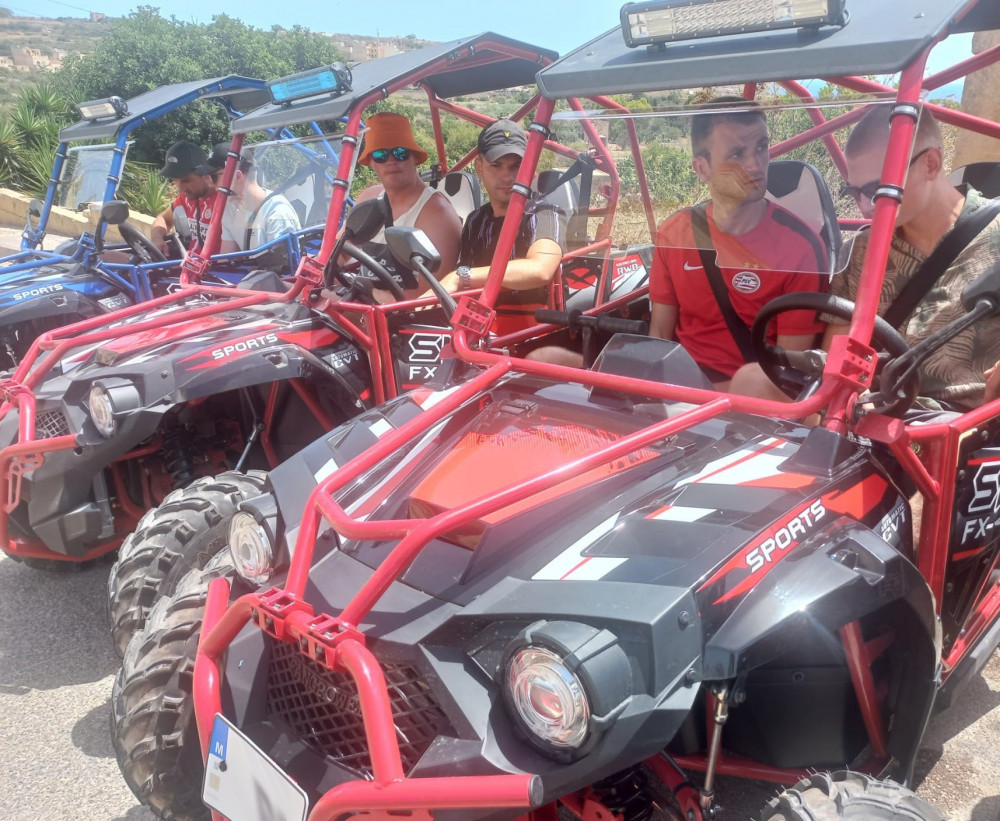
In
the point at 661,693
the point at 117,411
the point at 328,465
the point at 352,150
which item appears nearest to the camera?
the point at 661,693

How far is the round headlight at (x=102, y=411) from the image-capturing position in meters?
3.32

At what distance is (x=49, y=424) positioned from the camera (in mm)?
3615

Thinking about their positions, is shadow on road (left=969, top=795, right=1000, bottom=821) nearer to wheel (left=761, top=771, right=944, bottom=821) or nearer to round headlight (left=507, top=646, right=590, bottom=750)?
wheel (left=761, top=771, right=944, bottom=821)

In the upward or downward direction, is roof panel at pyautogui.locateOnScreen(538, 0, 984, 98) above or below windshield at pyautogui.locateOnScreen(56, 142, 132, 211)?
above

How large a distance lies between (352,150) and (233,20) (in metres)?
19.6

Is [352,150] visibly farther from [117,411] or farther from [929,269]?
[929,269]

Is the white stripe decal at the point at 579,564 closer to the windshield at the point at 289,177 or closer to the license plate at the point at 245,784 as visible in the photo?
the license plate at the point at 245,784

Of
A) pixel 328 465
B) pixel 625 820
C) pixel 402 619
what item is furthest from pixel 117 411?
pixel 625 820

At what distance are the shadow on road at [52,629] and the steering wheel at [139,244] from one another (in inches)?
80.2

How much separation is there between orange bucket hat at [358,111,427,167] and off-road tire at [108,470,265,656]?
217 centimetres

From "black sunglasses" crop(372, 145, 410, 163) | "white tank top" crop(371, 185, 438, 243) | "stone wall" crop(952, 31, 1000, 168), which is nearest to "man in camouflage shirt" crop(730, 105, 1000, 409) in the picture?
"white tank top" crop(371, 185, 438, 243)

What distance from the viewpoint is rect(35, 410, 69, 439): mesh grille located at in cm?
359

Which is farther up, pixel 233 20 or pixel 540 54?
pixel 233 20

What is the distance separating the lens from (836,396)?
202 centimetres
